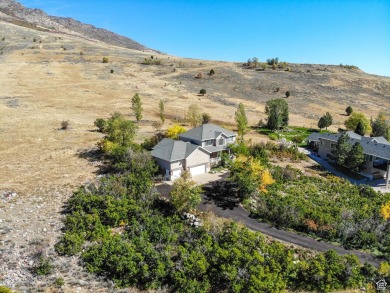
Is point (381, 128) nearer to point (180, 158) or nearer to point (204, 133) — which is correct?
point (204, 133)

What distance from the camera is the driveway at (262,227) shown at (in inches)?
1135

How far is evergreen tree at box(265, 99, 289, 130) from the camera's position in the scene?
227 ft

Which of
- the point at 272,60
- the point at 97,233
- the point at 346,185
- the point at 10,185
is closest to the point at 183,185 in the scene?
the point at 97,233

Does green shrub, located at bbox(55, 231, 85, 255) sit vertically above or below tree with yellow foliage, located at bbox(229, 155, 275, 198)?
below

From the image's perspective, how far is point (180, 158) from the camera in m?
40.5

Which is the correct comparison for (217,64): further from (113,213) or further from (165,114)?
(113,213)

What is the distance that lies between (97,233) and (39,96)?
63538mm

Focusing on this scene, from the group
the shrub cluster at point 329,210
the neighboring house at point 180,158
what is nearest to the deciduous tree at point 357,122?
the shrub cluster at point 329,210

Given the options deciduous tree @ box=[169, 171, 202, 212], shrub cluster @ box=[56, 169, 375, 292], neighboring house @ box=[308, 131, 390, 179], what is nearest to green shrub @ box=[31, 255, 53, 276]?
shrub cluster @ box=[56, 169, 375, 292]

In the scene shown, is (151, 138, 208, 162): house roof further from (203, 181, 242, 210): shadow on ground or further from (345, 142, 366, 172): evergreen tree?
(345, 142, 366, 172): evergreen tree

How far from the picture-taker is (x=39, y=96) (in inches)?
3147

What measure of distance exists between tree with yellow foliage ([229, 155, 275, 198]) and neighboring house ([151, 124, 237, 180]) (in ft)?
19.1

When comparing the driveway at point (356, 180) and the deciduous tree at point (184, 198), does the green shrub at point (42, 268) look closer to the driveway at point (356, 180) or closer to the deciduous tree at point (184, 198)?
the deciduous tree at point (184, 198)

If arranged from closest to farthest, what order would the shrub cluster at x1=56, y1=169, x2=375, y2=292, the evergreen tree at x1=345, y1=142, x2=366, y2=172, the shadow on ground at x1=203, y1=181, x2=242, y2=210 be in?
the shrub cluster at x1=56, y1=169, x2=375, y2=292 < the shadow on ground at x1=203, y1=181, x2=242, y2=210 < the evergreen tree at x1=345, y1=142, x2=366, y2=172
